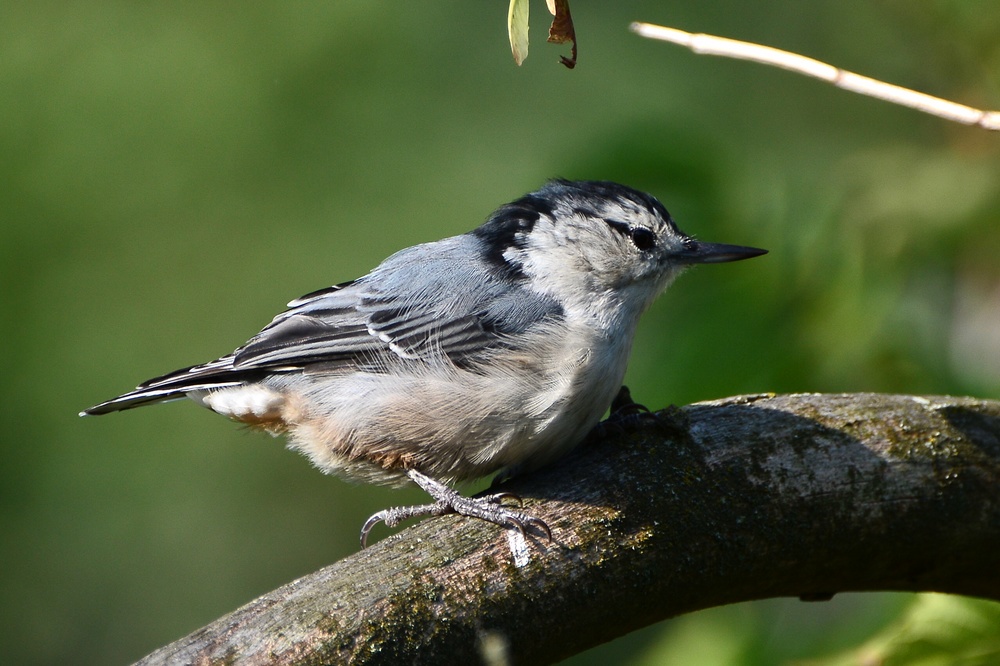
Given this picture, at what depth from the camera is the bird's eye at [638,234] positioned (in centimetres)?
261

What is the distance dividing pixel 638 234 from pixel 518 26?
1.42 meters

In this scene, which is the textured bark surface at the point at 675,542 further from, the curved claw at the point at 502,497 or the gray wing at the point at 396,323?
the gray wing at the point at 396,323

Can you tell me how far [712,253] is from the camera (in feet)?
7.82

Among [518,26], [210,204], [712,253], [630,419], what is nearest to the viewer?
[518,26]

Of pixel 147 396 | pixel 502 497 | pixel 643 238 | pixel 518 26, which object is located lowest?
pixel 147 396

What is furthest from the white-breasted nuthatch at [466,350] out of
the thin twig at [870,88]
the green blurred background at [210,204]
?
the green blurred background at [210,204]

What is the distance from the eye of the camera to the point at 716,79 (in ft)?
16.1

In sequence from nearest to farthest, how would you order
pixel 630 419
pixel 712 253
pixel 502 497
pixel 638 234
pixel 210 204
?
1. pixel 502 497
2. pixel 630 419
3. pixel 712 253
4. pixel 638 234
5. pixel 210 204

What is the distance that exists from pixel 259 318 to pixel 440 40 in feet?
5.41

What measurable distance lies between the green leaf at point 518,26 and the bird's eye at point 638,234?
1.38 m

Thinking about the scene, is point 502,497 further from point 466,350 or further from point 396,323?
point 396,323

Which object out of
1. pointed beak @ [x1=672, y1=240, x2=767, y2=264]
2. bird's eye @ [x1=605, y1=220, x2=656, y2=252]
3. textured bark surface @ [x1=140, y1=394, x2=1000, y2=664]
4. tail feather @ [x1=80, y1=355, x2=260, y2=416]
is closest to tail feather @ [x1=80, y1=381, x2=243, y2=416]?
tail feather @ [x1=80, y1=355, x2=260, y2=416]

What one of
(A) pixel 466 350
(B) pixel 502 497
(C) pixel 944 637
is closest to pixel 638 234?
(A) pixel 466 350

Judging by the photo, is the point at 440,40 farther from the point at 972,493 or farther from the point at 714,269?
the point at 972,493
